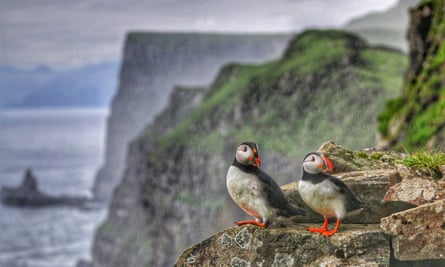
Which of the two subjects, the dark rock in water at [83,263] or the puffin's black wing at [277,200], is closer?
the puffin's black wing at [277,200]

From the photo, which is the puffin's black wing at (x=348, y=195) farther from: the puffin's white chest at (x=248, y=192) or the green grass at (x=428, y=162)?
the green grass at (x=428, y=162)

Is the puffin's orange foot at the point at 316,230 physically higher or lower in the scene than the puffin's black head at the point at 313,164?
lower

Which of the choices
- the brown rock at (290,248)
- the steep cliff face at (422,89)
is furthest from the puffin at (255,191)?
the steep cliff face at (422,89)

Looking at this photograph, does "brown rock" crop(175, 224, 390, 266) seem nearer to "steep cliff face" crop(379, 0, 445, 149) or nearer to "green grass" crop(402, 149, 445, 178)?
"green grass" crop(402, 149, 445, 178)

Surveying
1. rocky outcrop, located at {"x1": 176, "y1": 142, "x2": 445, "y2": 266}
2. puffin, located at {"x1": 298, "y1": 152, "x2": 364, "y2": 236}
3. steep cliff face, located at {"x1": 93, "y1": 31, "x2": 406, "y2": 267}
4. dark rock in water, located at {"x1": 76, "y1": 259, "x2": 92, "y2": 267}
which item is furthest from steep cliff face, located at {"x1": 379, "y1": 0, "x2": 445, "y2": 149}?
dark rock in water, located at {"x1": 76, "y1": 259, "x2": 92, "y2": 267}

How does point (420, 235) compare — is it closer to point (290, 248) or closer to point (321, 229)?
point (321, 229)

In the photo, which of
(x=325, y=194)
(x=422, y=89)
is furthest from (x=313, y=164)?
(x=422, y=89)

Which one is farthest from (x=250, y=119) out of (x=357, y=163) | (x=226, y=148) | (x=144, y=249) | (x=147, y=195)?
(x=357, y=163)

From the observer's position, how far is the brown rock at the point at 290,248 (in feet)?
29.4

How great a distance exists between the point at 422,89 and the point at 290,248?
144ft

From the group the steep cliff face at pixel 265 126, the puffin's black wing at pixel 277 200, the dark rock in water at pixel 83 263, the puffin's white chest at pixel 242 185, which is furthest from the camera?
the dark rock in water at pixel 83 263

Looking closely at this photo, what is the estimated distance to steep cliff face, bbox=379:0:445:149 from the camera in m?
43.9

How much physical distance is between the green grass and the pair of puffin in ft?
5.46

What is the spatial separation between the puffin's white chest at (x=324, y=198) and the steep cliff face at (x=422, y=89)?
34.1m
